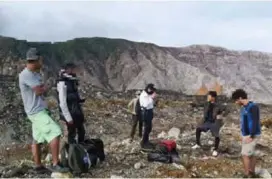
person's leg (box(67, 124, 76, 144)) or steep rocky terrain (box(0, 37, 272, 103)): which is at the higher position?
steep rocky terrain (box(0, 37, 272, 103))

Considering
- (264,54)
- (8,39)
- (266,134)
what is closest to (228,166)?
(266,134)

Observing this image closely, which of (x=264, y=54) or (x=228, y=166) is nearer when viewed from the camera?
(x=228, y=166)

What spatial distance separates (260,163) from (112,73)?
103 metres

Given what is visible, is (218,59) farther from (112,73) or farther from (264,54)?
(112,73)

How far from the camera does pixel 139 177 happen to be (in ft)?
37.9

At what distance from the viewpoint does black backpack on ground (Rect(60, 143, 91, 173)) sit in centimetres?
1103

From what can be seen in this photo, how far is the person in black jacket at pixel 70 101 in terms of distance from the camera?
11.0 m

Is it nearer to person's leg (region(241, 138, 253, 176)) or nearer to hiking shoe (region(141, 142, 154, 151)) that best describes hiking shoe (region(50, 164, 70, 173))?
person's leg (region(241, 138, 253, 176))

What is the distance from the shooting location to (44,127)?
1026 cm

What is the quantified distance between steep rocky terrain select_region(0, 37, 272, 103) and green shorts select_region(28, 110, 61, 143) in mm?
88904

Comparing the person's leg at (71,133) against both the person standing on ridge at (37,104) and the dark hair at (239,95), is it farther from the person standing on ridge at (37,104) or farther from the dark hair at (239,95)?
the dark hair at (239,95)

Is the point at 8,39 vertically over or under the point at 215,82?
over

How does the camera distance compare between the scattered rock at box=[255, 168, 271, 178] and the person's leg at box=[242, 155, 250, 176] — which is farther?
the scattered rock at box=[255, 168, 271, 178]

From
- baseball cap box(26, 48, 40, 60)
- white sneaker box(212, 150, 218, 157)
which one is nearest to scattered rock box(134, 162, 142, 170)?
white sneaker box(212, 150, 218, 157)
